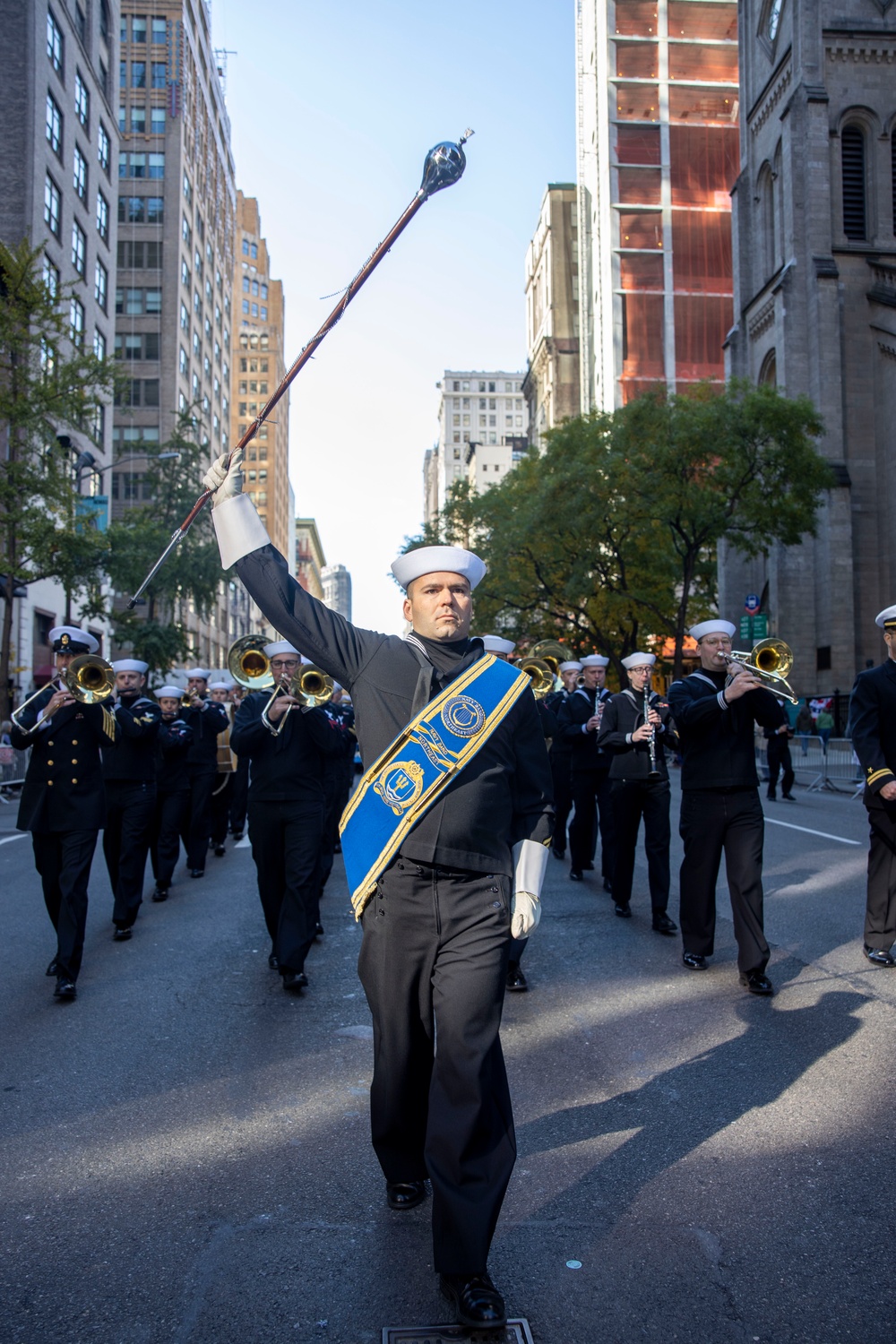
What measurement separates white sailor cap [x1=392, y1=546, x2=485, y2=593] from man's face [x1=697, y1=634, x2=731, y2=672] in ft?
11.9

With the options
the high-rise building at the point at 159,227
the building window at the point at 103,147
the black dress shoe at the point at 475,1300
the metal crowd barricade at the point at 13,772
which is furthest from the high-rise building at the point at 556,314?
the black dress shoe at the point at 475,1300

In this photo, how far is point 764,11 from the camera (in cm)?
4384

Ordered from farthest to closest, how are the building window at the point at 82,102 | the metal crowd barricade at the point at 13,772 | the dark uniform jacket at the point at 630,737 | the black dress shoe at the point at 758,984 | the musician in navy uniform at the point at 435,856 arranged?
1. the building window at the point at 82,102
2. the metal crowd barricade at the point at 13,772
3. the dark uniform jacket at the point at 630,737
4. the black dress shoe at the point at 758,984
5. the musician in navy uniform at the point at 435,856

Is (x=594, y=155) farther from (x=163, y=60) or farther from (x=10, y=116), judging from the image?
(x=10, y=116)

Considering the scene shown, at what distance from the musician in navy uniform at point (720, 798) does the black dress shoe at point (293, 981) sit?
8.00 feet

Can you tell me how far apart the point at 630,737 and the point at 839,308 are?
35.6 meters

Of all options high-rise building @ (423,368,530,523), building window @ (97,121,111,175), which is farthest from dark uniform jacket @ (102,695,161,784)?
high-rise building @ (423,368,530,523)

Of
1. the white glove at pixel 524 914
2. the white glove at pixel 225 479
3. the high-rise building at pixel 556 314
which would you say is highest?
the high-rise building at pixel 556 314

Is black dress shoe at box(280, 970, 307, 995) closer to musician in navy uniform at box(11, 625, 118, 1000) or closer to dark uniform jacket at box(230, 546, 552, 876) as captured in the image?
musician in navy uniform at box(11, 625, 118, 1000)

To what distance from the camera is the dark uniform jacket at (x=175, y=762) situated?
10.5 m

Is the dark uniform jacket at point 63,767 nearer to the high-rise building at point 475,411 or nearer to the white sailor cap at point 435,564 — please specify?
the white sailor cap at point 435,564

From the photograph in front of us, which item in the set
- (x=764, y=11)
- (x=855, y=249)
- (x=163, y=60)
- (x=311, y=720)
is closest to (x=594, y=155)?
(x=163, y=60)

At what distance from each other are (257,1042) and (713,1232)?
2.83 meters

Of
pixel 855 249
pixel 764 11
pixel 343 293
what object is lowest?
pixel 343 293
